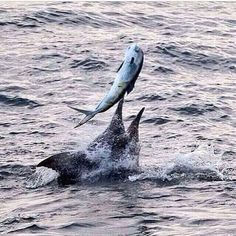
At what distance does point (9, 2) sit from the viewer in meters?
26.4

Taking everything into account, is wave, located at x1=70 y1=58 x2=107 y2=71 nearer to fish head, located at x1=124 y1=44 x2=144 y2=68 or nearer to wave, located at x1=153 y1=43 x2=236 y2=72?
wave, located at x1=153 y1=43 x2=236 y2=72

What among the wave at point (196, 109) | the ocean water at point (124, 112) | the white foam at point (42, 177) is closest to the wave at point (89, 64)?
the ocean water at point (124, 112)

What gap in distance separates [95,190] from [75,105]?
5.36 meters

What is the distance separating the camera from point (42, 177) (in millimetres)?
11453

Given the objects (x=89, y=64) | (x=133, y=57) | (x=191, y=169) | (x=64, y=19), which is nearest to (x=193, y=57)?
(x=89, y=64)

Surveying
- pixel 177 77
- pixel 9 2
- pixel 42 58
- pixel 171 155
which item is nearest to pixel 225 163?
pixel 171 155

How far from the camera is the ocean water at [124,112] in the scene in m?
9.64

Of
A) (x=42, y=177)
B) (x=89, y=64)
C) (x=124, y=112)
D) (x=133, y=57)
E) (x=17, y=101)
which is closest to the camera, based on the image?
(x=133, y=57)

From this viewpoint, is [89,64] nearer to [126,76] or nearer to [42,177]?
[42,177]

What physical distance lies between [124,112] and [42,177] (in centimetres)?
474

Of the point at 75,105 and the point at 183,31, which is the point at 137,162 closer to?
the point at 75,105

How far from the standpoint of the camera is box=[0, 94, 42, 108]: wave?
53.0 feet

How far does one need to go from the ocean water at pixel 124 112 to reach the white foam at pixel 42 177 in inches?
1.1

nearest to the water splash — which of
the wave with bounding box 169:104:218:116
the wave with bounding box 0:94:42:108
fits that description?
the wave with bounding box 169:104:218:116
